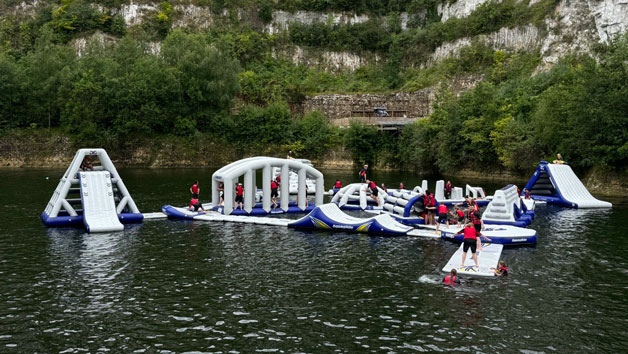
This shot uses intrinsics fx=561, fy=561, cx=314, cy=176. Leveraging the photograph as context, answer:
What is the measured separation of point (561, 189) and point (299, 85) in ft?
209

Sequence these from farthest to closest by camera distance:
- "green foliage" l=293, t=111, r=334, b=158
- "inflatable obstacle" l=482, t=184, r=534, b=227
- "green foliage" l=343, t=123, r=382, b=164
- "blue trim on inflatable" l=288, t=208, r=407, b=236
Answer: "green foliage" l=293, t=111, r=334, b=158
"green foliage" l=343, t=123, r=382, b=164
"inflatable obstacle" l=482, t=184, r=534, b=227
"blue trim on inflatable" l=288, t=208, r=407, b=236

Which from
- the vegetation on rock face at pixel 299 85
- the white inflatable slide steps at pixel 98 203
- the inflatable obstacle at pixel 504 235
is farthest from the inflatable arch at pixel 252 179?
the vegetation on rock face at pixel 299 85

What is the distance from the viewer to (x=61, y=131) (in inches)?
3346

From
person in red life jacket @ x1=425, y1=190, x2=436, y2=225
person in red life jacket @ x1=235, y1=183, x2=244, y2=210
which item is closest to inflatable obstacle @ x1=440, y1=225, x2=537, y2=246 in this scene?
person in red life jacket @ x1=425, y1=190, x2=436, y2=225

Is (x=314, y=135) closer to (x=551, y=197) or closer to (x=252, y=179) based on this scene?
(x=551, y=197)

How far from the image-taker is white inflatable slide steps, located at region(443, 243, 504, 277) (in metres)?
21.6

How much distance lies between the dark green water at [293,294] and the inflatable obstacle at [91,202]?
3.32 ft

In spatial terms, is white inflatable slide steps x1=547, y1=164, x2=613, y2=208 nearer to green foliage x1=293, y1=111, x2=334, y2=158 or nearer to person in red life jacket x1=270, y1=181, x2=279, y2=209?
person in red life jacket x1=270, y1=181, x2=279, y2=209

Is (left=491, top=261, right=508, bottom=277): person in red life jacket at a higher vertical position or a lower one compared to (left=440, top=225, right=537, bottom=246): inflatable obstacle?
lower

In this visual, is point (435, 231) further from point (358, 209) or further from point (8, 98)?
point (8, 98)

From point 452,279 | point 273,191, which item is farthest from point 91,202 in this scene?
point 452,279

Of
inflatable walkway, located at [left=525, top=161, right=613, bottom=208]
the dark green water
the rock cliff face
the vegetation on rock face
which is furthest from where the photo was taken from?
the rock cliff face

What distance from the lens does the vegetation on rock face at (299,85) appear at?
55.8 m

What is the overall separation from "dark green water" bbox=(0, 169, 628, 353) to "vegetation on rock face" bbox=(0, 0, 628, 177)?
27.5 meters
